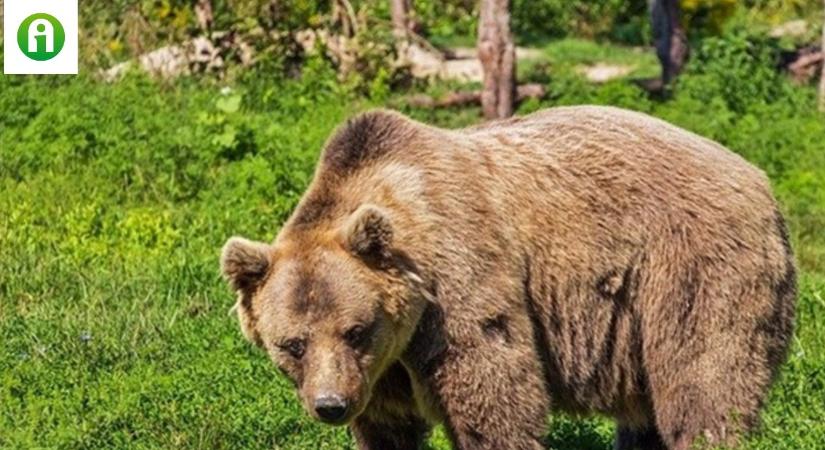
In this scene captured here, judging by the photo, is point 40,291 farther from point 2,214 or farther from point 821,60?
point 821,60

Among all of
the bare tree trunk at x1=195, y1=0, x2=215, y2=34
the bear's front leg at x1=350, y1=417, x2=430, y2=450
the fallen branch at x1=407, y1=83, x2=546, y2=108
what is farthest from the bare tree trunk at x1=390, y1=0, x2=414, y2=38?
the bear's front leg at x1=350, y1=417, x2=430, y2=450

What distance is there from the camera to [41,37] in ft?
44.7

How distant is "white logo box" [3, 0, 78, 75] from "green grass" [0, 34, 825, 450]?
20 centimetres

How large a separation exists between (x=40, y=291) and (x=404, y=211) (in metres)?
3.76

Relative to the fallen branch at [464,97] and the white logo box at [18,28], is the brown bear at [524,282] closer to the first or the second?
the white logo box at [18,28]

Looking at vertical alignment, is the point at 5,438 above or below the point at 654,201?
below

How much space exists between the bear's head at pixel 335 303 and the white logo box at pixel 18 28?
709 cm

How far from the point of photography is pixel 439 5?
21.6 metres

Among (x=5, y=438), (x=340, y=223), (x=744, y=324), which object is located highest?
(x=340, y=223)

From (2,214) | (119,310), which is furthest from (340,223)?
(2,214)

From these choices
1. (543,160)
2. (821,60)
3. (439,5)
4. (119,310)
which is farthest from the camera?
(439,5)

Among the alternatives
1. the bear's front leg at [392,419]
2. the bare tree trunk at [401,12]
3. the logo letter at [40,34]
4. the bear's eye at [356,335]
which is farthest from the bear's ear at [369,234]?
the bare tree trunk at [401,12]

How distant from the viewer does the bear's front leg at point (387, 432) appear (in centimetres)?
662

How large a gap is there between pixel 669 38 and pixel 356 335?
1037cm
